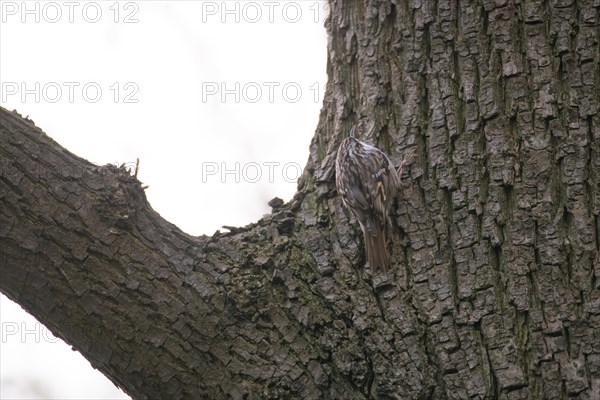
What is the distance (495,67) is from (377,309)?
698 mm

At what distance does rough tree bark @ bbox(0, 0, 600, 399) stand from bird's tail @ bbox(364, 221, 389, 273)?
0.09ft

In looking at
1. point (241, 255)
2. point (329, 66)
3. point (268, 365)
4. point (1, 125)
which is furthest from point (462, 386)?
point (1, 125)

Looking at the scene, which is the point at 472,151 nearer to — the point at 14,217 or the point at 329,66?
the point at 329,66

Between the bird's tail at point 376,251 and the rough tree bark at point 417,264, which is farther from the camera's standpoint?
the bird's tail at point 376,251

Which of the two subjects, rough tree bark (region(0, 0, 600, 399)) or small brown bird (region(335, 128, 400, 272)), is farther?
small brown bird (region(335, 128, 400, 272))

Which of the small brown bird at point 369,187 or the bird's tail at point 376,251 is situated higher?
the small brown bird at point 369,187

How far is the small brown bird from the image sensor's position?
2.16 meters

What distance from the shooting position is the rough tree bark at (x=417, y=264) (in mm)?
1967

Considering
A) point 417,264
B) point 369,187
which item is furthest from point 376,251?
point 369,187

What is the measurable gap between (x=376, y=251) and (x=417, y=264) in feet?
0.37

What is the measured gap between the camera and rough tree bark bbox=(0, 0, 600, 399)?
6.45ft

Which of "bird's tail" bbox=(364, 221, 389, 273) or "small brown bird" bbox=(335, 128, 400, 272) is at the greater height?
"small brown bird" bbox=(335, 128, 400, 272)

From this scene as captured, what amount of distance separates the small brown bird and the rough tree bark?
0.05 meters

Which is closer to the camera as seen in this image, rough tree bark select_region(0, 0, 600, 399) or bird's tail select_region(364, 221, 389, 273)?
rough tree bark select_region(0, 0, 600, 399)
